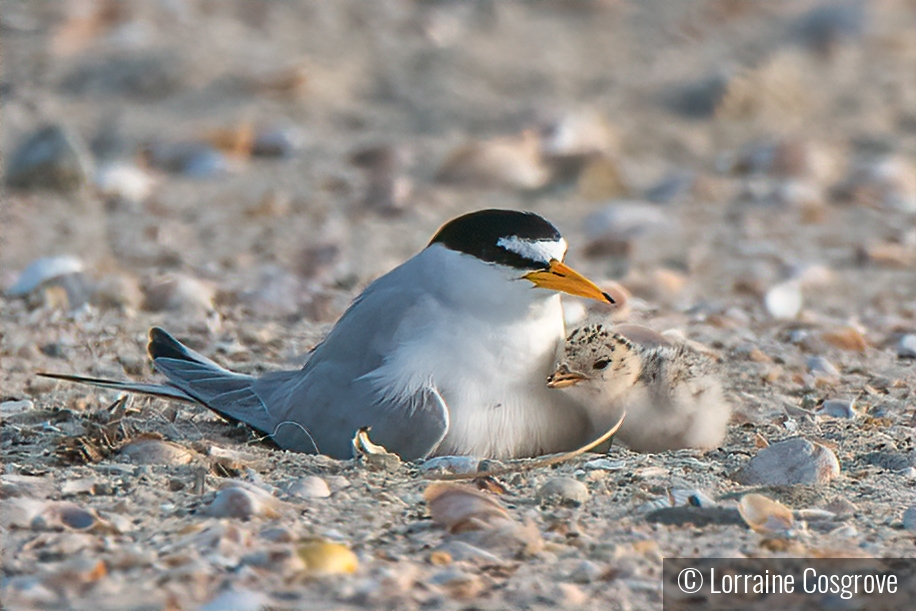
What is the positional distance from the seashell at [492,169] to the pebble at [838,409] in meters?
2.65

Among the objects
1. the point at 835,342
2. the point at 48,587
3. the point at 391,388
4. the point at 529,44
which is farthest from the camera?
the point at 529,44

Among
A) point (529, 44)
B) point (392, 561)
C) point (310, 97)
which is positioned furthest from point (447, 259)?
point (529, 44)

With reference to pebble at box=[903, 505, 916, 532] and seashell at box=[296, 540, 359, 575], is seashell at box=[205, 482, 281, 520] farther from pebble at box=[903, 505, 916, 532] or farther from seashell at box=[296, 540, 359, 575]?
pebble at box=[903, 505, 916, 532]

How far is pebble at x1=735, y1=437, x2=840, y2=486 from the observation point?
2.92 meters

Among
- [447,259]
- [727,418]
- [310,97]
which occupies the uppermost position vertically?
[310,97]

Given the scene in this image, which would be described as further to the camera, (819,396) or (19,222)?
(19,222)

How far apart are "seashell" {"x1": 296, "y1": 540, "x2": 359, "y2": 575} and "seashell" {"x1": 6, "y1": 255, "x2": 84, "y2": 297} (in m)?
2.40

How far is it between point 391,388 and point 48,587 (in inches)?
39.4

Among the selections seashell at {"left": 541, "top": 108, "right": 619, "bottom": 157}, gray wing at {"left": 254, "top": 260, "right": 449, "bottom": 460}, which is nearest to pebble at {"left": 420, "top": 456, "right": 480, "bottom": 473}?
gray wing at {"left": 254, "top": 260, "right": 449, "bottom": 460}

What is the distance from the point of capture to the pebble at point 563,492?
2.77m

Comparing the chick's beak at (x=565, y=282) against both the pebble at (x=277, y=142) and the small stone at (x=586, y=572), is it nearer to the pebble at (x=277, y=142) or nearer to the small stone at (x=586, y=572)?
the small stone at (x=586, y=572)

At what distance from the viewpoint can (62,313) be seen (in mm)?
4367

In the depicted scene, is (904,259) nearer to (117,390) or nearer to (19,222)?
(117,390)

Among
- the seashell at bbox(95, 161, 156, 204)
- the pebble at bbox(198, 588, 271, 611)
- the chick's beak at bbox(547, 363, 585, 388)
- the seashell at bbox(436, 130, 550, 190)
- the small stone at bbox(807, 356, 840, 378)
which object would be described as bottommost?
the pebble at bbox(198, 588, 271, 611)
